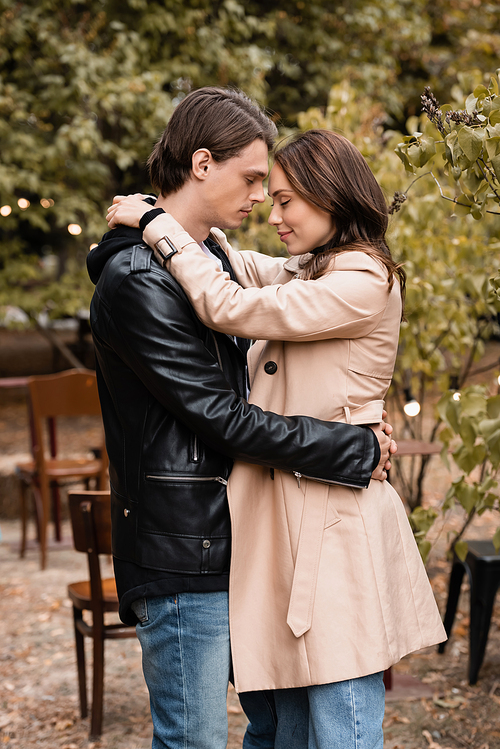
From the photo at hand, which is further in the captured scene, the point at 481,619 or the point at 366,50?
the point at 366,50

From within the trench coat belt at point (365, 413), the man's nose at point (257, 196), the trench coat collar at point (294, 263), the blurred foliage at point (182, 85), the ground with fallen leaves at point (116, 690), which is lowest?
the ground with fallen leaves at point (116, 690)

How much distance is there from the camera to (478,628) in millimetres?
3555

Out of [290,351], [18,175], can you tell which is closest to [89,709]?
[290,351]

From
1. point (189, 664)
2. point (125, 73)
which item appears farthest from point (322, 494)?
point (125, 73)

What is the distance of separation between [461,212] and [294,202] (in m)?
0.80

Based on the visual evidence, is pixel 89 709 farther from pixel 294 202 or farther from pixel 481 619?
pixel 294 202

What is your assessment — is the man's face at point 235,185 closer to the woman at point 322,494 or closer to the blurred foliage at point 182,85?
the woman at point 322,494

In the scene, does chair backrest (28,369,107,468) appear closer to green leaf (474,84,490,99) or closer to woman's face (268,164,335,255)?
woman's face (268,164,335,255)

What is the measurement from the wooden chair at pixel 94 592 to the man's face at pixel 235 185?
1.49 metres

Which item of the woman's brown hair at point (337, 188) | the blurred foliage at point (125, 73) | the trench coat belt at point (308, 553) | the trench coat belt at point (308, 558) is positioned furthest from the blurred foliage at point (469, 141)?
the blurred foliage at point (125, 73)

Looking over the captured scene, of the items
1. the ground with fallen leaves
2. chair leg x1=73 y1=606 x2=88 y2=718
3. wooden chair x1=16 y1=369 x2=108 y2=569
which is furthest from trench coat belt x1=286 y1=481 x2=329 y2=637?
wooden chair x1=16 y1=369 x2=108 y2=569

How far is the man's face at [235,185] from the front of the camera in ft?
5.81

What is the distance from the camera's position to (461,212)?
2.36m

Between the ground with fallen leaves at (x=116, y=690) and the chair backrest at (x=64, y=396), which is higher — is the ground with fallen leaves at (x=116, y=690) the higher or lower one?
the lower one
